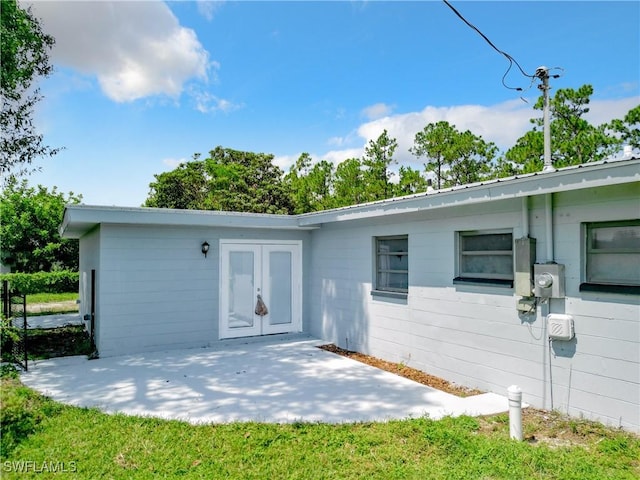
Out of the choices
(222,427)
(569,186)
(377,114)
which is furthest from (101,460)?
(377,114)

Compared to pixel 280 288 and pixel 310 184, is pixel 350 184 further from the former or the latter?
pixel 280 288

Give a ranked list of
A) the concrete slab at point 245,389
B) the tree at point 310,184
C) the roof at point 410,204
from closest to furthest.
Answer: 1. the roof at point 410,204
2. the concrete slab at point 245,389
3. the tree at point 310,184

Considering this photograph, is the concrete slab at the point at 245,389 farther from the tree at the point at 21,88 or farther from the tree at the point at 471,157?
the tree at the point at 471,157

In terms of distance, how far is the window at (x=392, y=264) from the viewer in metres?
7.03

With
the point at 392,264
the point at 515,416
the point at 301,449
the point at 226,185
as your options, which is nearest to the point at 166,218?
the point at 392,264

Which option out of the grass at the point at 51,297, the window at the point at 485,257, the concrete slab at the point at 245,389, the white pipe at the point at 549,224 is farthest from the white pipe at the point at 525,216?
the grass at the point at 51,297

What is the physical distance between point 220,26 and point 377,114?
31.2 ft

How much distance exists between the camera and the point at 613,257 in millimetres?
4305

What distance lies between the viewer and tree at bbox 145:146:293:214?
2577cm

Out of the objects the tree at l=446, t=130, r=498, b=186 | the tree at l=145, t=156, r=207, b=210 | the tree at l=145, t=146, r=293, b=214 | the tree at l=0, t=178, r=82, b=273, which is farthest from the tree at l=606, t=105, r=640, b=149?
the tree at l=145, t=156, r=207, b=210

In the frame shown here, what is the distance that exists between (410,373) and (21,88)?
32.4 feet

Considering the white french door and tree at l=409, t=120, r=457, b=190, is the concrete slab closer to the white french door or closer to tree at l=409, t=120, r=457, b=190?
the white french door

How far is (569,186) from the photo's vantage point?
414 cm

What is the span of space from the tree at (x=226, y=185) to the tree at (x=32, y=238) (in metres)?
9.26
